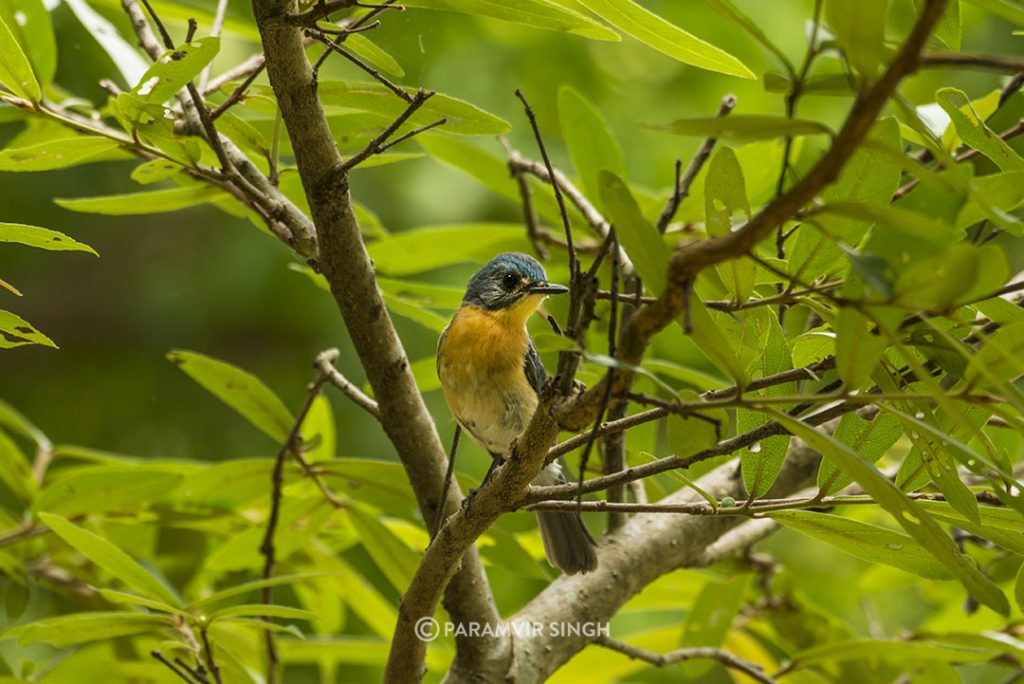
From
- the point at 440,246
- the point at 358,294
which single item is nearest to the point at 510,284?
the point at 440,246

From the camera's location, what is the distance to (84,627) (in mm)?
2184

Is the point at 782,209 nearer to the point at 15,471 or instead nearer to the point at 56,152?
the point at 56,152

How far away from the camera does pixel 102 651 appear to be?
2.94 metres

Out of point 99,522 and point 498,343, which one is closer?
point 99,522

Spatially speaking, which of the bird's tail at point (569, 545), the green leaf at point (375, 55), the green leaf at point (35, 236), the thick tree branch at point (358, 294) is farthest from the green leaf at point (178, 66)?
the bird's tail at point (569, 545)

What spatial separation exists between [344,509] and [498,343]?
838 mm

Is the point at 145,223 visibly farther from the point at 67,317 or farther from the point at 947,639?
the point at 947,639

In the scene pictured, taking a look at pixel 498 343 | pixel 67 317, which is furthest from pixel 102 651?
pixel 67 317

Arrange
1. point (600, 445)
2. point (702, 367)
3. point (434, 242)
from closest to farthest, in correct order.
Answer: point (600, 445), point (434, 242), point (702, 367)

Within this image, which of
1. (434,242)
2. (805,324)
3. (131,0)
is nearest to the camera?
(131,0)

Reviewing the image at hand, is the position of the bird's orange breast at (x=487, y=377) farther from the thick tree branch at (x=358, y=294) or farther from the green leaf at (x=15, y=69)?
the green leaf at (x=15, y=69)

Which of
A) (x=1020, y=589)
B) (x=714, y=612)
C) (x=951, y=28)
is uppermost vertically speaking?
(x=951, y=28)

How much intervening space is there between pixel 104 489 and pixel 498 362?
123cm

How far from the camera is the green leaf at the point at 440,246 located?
2.88 meters
